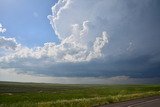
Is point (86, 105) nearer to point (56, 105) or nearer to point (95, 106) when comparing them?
point (95, 106)

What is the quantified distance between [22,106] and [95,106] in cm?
711

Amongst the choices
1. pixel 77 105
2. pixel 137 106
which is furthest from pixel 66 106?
pixel 137 106

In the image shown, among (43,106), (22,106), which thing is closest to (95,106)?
(43,106)

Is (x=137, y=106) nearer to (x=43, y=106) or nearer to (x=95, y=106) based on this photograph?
(x=95, y=106)

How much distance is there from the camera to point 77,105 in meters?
29.6

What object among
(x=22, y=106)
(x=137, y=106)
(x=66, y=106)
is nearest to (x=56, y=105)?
(x=66, y=106)

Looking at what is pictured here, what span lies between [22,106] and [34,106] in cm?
119

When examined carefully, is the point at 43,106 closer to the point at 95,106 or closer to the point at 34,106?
the point at 34,106

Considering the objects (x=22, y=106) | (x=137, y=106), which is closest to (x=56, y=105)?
(x=22, y=106)

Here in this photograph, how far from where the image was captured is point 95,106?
97.5ft

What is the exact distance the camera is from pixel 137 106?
94.1 ft

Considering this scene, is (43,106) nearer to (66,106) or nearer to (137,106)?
(66,106)

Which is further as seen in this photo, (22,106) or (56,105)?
(56,105)

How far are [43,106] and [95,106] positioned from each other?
5.13 m
